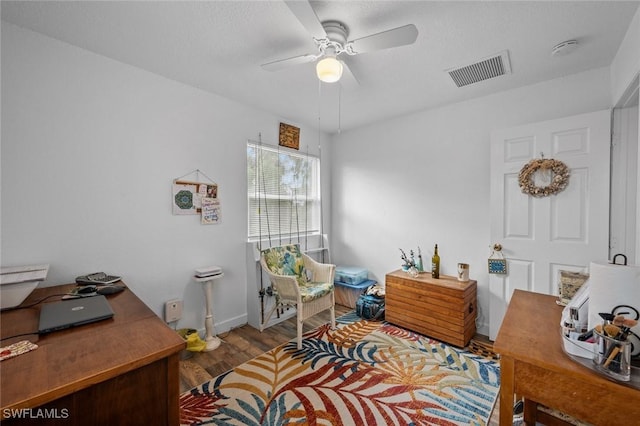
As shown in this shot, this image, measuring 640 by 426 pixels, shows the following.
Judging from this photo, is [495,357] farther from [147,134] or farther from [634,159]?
[147,134]

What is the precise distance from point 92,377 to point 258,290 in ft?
6.92

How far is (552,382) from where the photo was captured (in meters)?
0.89

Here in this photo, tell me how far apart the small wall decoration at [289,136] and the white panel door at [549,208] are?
2.21 metres

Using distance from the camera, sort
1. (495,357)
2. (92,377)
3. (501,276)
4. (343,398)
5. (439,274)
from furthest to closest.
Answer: (439,274)
(501,276)
(495,357)
(343,398)
(92,377)

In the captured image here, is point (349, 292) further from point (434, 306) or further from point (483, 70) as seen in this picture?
point (483, 70)

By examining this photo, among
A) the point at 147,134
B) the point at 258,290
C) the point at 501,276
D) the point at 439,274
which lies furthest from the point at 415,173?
the point at 147,134

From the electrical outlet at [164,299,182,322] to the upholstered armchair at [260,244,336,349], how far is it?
818mm

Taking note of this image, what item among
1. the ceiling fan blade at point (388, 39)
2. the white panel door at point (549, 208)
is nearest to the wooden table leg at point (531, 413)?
the white panel door at point (549, 208)

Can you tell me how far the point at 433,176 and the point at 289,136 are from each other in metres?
1.83

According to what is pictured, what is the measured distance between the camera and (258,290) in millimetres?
2871

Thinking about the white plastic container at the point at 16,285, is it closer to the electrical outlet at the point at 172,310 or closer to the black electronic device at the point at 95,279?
the black electronic device at the point at 95,279

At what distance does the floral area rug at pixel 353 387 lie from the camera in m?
1.63

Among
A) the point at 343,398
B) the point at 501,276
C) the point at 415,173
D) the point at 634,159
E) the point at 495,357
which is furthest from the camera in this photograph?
the point at 415,173

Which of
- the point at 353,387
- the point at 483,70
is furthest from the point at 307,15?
the point at 353,387
